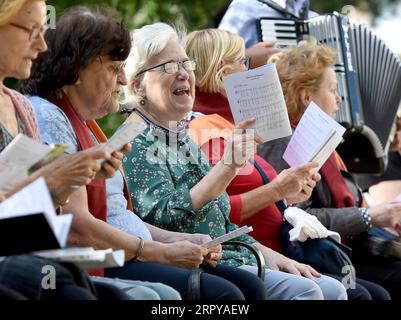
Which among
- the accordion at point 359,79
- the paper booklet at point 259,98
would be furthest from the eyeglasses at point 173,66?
the accordion at point 359,79

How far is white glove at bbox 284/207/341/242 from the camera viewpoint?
4.79 metres

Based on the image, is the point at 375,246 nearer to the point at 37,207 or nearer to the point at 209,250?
the point at 209,250

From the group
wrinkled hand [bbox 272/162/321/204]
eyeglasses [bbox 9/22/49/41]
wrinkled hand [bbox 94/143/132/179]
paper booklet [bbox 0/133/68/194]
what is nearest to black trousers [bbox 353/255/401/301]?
wrinkled hand [bbox 272/162/321/204]

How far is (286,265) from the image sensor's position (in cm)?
468

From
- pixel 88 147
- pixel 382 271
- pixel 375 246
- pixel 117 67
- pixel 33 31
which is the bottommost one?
pixel 382 271

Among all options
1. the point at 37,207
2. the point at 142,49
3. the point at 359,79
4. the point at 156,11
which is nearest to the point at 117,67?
the point at 142,49

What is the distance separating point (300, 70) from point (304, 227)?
110cm

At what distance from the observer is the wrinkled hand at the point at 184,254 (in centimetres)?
401

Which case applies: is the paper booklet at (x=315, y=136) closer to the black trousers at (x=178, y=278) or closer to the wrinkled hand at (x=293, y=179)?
the wrinkled hand at (x=293, y=179)

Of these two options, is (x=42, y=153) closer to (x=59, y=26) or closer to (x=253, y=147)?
(x=59, y=26)

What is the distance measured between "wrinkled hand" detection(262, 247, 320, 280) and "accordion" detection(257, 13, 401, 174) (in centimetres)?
176

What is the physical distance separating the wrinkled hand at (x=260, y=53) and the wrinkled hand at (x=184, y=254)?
2.19m

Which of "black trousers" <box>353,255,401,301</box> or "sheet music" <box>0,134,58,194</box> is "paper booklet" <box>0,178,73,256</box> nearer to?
"sheet music" <box>0,134,58,194</box>

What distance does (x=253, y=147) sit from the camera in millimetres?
4488
